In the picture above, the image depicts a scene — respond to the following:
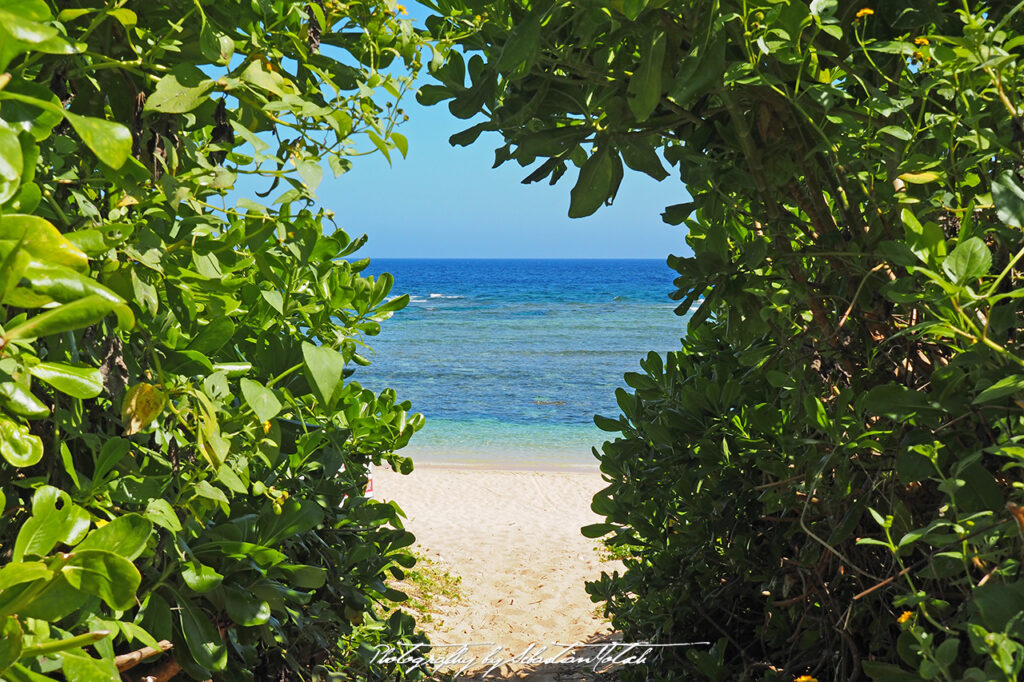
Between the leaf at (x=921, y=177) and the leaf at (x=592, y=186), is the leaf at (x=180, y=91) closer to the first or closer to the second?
the leaf at (x=592, y=186)

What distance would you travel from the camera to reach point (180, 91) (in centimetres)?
105

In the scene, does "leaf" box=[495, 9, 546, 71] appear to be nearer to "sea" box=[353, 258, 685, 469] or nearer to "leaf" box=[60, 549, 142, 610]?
"leaf" box=[60, 549, 142, 610]

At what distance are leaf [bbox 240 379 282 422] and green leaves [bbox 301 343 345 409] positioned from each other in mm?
89

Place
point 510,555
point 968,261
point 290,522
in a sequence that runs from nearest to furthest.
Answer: point 968,261 → point 290,522 → point 510,555

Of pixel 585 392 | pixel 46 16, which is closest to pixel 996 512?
pixel 46 16

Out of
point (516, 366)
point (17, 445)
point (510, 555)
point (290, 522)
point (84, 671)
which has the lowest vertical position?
point (516, 366)

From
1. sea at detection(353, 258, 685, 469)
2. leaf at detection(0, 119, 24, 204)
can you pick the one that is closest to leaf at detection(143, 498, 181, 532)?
leaf at detection(0, 119, 24, 204)

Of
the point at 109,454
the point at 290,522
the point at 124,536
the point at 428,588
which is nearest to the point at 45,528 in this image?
the point at 124,536

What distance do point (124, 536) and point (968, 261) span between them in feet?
3.53

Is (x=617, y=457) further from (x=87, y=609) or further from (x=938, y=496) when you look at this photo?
(x=87, y=609)

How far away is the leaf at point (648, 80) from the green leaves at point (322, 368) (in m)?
0.58

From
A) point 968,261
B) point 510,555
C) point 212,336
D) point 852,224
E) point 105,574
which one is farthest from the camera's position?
point 510,555

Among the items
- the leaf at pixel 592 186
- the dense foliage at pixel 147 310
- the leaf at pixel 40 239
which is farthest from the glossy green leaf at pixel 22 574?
the leaf at pixel 592 186

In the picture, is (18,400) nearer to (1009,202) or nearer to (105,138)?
(105,138)
